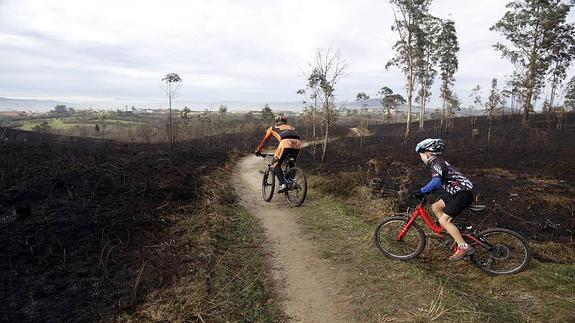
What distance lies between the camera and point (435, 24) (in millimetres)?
36531

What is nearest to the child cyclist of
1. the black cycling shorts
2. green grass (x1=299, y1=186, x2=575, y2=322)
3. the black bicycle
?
the black cycling shorts

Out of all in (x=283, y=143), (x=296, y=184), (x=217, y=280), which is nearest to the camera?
(x=217, y=280)

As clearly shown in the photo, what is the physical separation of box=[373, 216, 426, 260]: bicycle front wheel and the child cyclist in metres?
0.62

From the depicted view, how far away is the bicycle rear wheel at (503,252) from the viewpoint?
5.30m

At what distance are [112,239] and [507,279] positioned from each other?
21.4 feet

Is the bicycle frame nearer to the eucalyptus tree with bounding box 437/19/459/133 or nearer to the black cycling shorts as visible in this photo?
the black cycling shorts

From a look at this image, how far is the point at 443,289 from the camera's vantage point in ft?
15.4

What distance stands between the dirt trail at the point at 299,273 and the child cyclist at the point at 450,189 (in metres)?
1.79

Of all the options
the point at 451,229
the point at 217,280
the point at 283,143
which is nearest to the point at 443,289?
the point at 451,229

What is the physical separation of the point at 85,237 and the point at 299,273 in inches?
160

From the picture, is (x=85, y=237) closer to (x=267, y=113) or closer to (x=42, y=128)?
(x=267, y=113)

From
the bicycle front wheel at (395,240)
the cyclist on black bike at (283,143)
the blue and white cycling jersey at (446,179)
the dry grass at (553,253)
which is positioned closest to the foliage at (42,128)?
the cyclist on black bike at (283,143)

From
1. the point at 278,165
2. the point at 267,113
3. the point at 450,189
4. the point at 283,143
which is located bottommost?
the point at 278,165

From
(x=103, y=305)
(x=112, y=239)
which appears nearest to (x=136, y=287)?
(x=103, y=305)
